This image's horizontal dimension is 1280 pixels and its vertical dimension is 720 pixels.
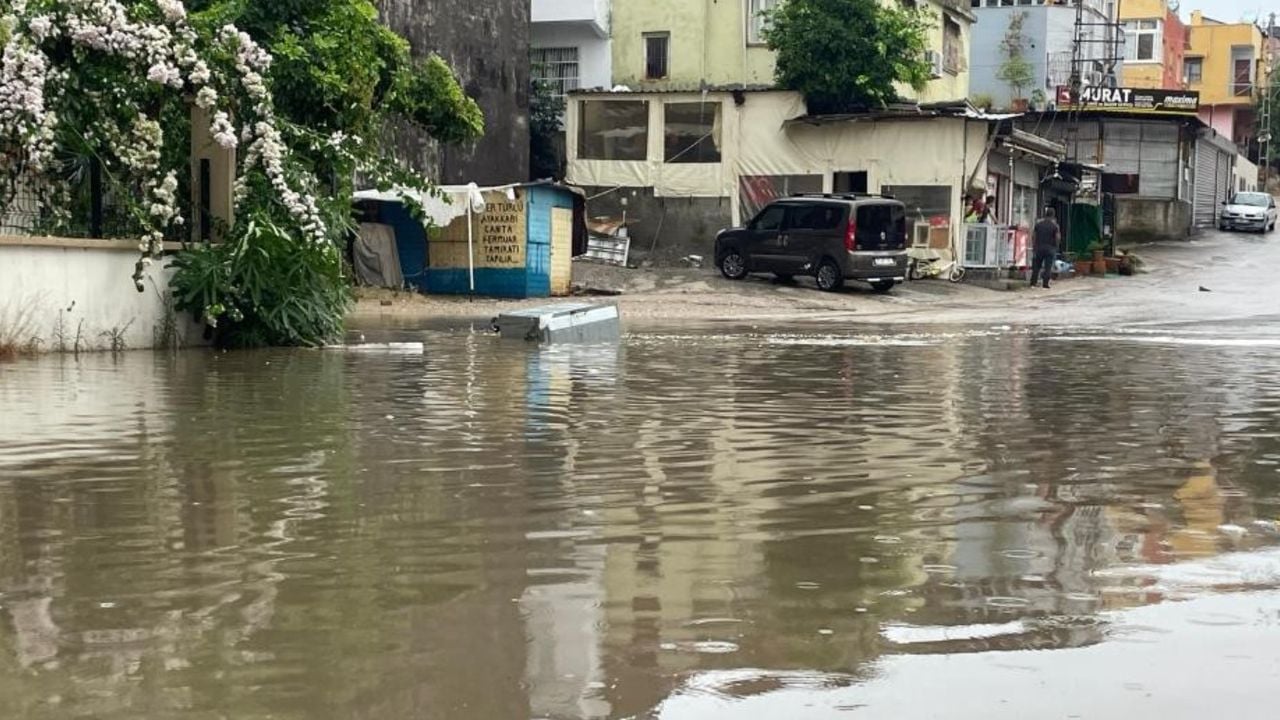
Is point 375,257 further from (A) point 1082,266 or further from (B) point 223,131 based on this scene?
(A) point 1082,266

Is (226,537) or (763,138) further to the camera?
(763,138)

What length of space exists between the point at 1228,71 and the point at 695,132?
5510cm

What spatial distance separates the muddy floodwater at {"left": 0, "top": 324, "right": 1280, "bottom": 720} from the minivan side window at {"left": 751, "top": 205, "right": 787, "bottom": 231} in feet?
75.0

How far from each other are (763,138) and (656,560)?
3452cm

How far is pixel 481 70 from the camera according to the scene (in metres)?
36.6

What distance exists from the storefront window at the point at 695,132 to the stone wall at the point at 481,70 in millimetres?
→ 3837

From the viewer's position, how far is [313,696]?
147 inches

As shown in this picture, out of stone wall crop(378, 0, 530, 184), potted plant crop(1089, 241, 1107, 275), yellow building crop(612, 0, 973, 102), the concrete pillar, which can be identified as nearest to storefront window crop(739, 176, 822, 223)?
yellow building crop(612, 0, 973, 102)

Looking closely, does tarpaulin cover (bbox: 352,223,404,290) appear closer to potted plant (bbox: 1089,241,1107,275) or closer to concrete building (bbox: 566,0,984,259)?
concrete building (bbox: 566,0,984,259)

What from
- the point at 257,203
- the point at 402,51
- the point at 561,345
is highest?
the point at 402,51

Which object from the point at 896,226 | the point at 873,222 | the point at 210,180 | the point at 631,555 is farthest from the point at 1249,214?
the point at 631,555

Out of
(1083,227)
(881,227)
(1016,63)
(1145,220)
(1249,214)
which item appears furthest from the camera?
(1016,63)

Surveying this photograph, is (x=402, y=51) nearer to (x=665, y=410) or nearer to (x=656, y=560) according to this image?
(x=665, y=410)

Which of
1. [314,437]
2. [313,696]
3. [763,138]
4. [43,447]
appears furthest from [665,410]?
[763,138]
